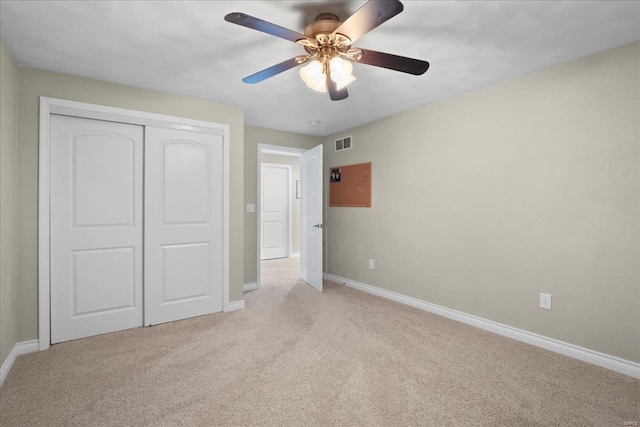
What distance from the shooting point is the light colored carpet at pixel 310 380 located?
1705mm

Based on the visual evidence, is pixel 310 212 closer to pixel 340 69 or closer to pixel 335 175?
pixel 335 175

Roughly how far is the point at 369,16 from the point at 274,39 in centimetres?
90

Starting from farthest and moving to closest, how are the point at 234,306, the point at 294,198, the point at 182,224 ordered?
the point at 294,198 < the point at 234,306 < the point at 182,224

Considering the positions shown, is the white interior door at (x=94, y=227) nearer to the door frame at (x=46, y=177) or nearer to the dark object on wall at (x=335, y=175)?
the door frame at (x=46, y=177)

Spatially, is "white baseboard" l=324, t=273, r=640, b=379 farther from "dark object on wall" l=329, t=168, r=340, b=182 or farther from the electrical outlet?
"dark object on wall" l=329, t=168, r=340, b=182

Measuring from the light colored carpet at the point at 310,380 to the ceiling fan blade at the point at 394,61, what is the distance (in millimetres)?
1999

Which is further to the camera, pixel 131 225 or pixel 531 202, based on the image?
pixel 131 225

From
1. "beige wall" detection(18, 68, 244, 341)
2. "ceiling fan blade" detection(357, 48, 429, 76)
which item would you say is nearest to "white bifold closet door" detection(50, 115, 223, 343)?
"beige wall" detection(18, 68, 244, 341)

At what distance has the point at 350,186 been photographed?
446 cm

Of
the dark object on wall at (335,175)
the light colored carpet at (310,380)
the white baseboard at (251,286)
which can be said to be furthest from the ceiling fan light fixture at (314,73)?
the white baseboard at (251,286)

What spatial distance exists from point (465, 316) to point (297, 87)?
2.83m

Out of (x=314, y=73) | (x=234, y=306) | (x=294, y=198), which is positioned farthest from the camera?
(x=294, y=198)

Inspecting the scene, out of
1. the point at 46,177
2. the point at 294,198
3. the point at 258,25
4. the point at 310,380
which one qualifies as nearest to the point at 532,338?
the point at 310,380

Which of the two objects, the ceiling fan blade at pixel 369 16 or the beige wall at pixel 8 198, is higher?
the ceiling fan blade at pixel 369 16
